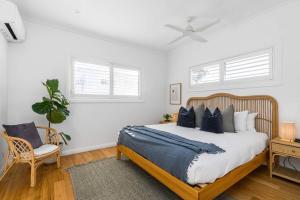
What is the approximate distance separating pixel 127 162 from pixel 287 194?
2.51 m

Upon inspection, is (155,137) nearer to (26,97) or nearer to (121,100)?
(121,100)

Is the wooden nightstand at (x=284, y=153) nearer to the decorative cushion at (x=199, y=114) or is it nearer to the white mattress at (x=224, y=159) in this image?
the white mattress at (x=224, y=159)

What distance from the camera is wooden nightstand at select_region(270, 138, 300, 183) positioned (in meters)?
2.18

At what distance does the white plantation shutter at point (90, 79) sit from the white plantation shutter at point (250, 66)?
9.91 ft

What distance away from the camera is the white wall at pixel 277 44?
2.55 metres

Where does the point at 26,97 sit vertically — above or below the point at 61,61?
below

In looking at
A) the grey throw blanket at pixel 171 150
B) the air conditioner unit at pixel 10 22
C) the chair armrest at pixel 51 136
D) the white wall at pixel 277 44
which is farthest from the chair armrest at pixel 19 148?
the white wall at pixel 277 44

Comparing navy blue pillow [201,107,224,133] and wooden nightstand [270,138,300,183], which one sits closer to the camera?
wooden nightstand [270,138,300,183]

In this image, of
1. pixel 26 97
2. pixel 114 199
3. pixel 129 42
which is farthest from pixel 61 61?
pixel 114 199

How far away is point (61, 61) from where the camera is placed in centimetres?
343

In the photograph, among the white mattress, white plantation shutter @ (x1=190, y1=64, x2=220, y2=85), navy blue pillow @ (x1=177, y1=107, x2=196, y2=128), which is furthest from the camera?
white plantation shutter @ (x1=190, y1=64, x2=220, y2=85)

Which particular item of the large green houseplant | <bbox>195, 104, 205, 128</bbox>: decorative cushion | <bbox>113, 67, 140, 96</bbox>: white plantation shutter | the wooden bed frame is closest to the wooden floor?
the wooden bed frame

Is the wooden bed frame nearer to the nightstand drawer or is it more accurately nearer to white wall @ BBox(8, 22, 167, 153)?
the nightstand drawer

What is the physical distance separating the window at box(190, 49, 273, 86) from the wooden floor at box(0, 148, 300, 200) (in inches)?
71.1
